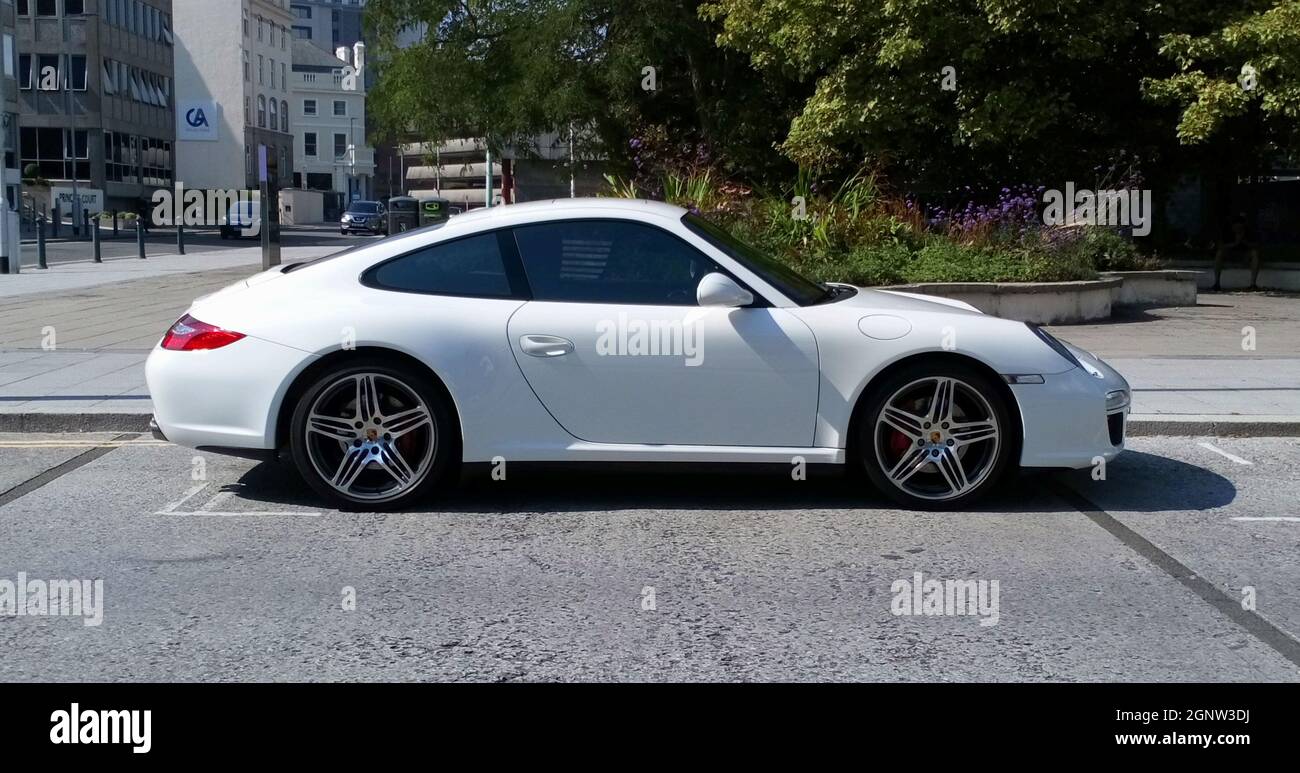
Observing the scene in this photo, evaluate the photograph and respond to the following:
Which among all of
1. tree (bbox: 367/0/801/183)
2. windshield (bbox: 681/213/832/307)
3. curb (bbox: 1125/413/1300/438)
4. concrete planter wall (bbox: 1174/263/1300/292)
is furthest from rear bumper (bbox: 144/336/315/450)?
concrete planter wall (bbox: 1174/263/1300/292)

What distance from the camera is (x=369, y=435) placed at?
6.45 metres

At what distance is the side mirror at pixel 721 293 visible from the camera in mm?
6332

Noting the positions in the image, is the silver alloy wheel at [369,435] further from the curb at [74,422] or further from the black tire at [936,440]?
the curb at [74,422]

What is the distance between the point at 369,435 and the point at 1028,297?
→ 10025 millimetres

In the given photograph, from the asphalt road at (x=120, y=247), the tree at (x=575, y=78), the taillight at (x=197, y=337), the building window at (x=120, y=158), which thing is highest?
the building window at (x=120, y=158)

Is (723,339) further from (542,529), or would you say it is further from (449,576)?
(449,576)

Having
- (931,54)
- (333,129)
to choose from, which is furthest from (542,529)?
(333,129)

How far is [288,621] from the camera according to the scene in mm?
4895

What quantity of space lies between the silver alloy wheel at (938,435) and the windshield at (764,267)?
2.23ft
